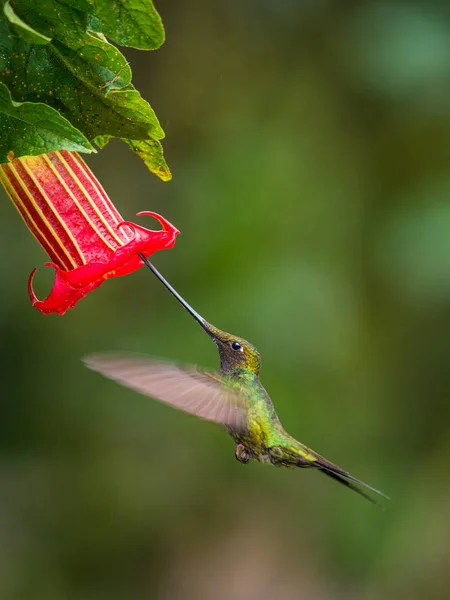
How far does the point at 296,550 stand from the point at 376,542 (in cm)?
69

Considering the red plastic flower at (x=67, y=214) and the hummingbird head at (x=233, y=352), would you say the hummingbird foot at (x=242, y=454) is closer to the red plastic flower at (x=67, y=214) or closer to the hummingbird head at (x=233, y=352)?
the hummingbird head at (x=233, y=352)

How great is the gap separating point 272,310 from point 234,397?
5.25ft

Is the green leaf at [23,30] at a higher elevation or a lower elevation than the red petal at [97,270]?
higher

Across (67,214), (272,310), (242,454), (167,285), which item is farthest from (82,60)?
(272,310)

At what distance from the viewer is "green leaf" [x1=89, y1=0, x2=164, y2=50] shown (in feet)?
3.46

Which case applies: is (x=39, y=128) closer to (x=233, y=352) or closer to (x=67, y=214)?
(x=67, y=214)

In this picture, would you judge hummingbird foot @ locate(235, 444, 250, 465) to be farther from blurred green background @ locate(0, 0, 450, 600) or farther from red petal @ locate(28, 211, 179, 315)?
blurred green background @ locate(0, 0, 450, 600)

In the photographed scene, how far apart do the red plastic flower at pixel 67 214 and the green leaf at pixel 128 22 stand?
0.75 feet

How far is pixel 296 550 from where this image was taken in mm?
4059

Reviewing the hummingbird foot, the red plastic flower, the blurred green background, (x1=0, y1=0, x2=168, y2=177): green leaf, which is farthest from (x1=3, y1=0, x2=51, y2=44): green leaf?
the blurred green background

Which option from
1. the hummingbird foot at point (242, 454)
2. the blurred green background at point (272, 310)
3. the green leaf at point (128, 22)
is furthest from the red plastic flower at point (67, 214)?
the blurred green background at point (272, 310)

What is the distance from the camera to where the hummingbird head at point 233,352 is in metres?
1.67

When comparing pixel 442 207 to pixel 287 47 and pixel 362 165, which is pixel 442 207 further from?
pixel 287 47

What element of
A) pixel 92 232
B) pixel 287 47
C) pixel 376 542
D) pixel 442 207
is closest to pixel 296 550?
pixel 376 542
